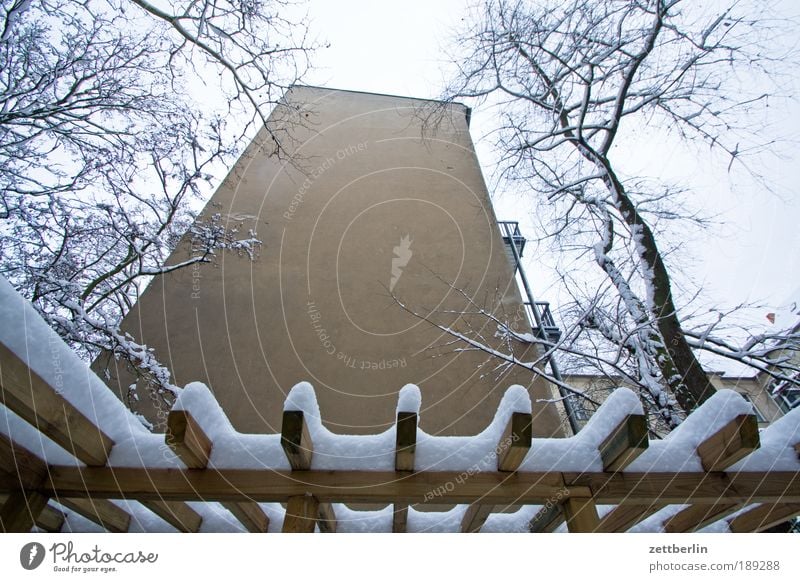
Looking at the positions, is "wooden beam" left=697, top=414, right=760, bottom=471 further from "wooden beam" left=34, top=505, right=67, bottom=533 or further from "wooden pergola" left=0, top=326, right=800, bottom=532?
"wooden beam" left=34, top=505, right=67, bottom=533

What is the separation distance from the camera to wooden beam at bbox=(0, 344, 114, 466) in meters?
1.02

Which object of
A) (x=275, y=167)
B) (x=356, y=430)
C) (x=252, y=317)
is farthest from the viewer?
(x=275, y=167)

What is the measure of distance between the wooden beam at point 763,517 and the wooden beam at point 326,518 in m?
1.65

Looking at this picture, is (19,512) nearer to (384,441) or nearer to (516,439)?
(384,441)

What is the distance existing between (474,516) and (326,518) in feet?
1.80

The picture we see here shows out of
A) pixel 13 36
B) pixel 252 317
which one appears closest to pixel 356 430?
pixel 252 317

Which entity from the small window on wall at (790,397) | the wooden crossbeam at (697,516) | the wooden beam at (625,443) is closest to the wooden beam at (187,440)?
the wooden beam at (625,443)

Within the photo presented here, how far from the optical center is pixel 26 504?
1293 millimetres

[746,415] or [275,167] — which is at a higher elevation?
[275,167]

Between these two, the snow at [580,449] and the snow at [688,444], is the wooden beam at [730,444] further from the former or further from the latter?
the snow at [580,449]

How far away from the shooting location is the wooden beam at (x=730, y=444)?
1.16 meters

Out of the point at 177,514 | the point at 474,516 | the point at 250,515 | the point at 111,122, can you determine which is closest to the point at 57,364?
the point at 177,514
